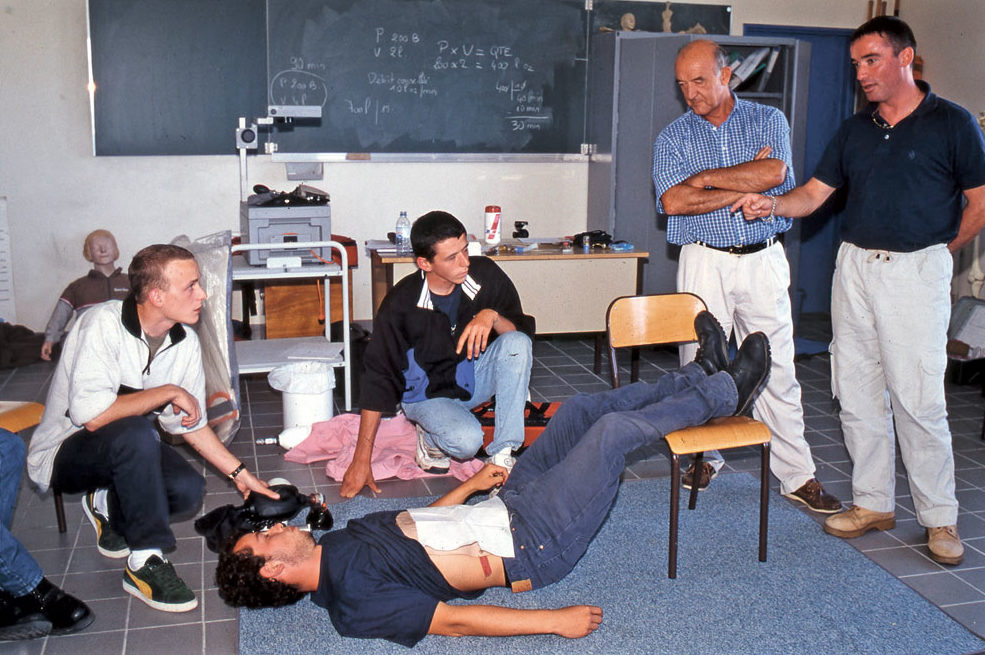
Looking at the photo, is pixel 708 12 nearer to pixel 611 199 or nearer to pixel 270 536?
pixel 611 199

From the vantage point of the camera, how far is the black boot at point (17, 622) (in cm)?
256

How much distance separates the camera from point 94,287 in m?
5.11

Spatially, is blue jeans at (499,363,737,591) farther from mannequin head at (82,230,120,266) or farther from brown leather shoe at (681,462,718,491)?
mannequin head at (82,230,120,266)

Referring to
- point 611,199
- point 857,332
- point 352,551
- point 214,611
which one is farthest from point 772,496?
point 611,199

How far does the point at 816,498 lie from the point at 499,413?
1.22m

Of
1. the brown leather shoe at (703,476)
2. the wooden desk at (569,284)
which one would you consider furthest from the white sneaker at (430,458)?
the wooden desk at (569,284)

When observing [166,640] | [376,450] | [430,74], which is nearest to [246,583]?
[166,640]

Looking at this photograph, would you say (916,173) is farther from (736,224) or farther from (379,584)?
(379,584)

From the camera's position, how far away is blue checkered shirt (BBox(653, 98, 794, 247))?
3393 millimetres

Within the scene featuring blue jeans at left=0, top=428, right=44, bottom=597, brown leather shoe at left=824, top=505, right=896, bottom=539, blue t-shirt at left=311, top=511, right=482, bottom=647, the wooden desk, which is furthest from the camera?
the wooden desk

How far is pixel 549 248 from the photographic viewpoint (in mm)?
5605

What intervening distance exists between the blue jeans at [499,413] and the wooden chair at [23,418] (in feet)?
4.23

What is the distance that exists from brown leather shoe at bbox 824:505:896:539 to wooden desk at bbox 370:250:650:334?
2.51 metres

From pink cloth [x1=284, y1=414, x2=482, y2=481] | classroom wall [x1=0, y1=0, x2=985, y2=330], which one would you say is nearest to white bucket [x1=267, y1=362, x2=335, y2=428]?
pink cloth [x1=284, y1=414, x2=482, y2=481]
